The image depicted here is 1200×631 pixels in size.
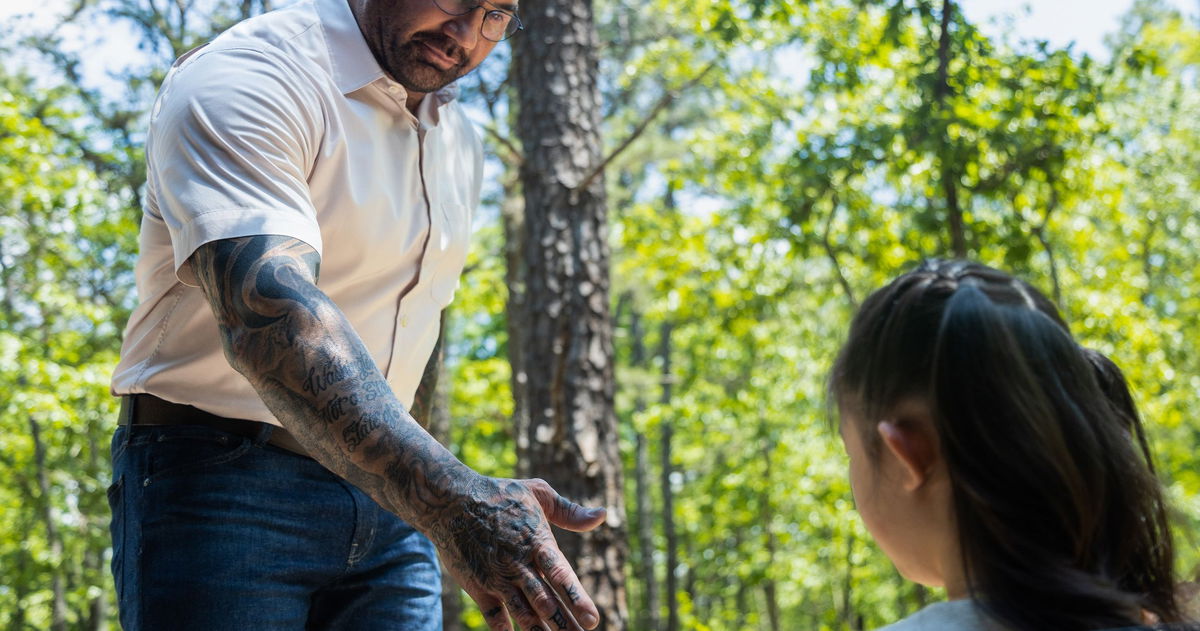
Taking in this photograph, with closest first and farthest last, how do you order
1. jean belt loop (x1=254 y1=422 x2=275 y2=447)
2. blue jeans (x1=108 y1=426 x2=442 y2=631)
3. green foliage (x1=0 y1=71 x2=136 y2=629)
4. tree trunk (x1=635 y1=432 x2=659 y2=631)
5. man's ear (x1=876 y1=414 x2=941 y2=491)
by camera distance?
man's ear (x1=876 y1=414 x2=941 y2=491)
blue jeans (x1=108 y1=426 x2=442 y2=631)
jean belt loop (x1=254 y1=422 x2=275 y2=447)
green foliage (x1=0 y1=71 x2=136 y2=629)
tree trunk (x1=635 y1=432 x2=659 y2=631)

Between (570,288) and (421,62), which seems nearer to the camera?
(421,62)

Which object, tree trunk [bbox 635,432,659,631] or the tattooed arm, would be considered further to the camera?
tree trunk [bbox 635,432,659,631]

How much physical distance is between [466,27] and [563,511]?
39.7 inches

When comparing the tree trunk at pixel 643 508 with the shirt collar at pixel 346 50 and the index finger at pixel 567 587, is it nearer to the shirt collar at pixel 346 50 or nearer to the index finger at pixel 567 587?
the shirt collar at pixel 346 50

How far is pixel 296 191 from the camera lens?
1.62m

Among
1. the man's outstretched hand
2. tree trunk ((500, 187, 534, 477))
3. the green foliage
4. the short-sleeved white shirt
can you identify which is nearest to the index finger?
the man's outstretched hand

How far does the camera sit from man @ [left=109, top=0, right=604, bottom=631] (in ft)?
4.50

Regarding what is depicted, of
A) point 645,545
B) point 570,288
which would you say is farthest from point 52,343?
point 645,545

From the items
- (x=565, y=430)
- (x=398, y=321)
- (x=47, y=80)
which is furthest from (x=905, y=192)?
(x=47, y=80)

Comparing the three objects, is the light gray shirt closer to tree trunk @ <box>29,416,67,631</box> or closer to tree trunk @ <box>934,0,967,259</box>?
tree trunk @ <box>934,0,967,259</box>

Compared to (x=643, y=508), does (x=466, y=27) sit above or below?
above

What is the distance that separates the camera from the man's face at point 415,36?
1.99m

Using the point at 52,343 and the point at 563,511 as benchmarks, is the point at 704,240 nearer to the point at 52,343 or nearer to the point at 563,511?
the point at 52,343

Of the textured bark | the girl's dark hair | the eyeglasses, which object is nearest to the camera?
the girl's dark hair
